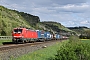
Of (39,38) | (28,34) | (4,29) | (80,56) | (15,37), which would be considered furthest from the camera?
(4,29)

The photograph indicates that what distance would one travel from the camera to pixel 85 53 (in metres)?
15.6

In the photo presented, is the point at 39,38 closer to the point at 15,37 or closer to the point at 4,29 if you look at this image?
the point at 4,29

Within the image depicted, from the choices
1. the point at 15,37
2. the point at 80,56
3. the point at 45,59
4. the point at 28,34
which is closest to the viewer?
the point at 80,56

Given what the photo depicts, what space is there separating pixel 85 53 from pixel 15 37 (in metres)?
32.9

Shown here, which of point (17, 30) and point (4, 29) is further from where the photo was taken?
point (4, 29)

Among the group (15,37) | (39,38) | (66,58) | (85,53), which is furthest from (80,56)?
(39,38)

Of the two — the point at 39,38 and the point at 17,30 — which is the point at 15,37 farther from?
the point at 39,38

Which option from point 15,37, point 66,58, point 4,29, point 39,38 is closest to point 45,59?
point 66,58

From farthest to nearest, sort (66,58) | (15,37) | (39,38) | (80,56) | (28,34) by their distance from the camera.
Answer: (39,38)
(28,34)
(15,37)
(80,56)
(66,58)

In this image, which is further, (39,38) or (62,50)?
(39,38)

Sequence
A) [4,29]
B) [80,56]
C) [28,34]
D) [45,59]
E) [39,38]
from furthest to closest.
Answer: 1. [4,29]
2. [39,38]
3. [28,34]
4. [45,59]
5. [80,56]

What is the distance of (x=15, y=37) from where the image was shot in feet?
156

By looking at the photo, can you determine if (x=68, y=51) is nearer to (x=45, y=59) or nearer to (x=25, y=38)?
(x=45, y=59)

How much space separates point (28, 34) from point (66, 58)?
3839cm
